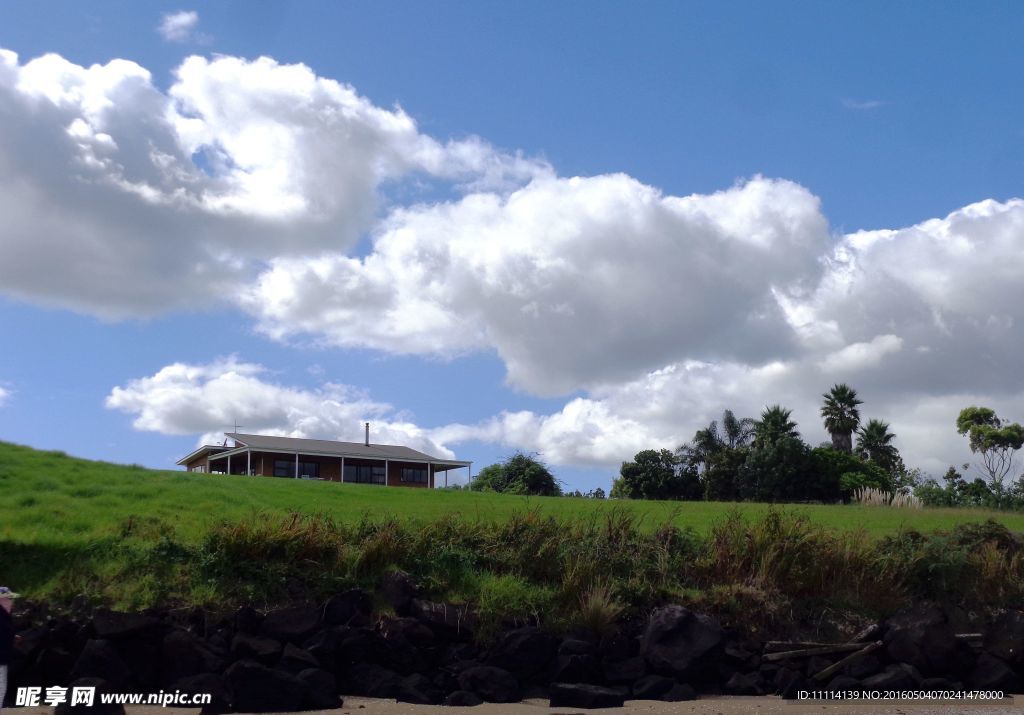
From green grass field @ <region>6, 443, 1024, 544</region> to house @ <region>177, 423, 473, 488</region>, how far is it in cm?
3096

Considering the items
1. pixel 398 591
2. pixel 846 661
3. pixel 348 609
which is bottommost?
pixel 846 661

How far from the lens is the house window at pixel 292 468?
183 feet

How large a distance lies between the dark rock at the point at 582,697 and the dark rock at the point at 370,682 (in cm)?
201

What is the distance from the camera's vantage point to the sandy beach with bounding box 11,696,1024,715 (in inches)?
447

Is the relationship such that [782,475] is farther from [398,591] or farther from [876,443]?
[398,591]

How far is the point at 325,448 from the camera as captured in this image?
57750mm

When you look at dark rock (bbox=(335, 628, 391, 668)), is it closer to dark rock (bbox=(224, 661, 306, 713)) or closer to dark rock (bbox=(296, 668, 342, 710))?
dark rock (bbox=(296, 668, 342, 710))

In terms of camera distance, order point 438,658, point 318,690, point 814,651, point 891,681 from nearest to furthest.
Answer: point 318,690 → point 438,658 → point 891,681 → point 814,651

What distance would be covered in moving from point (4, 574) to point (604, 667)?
8.54 m

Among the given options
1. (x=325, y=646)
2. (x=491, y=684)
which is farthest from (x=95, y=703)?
(x=491, y=684)

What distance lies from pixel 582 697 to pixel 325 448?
47.4 m

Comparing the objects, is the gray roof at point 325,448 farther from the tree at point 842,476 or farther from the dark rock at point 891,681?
the dark rock at point 891,681

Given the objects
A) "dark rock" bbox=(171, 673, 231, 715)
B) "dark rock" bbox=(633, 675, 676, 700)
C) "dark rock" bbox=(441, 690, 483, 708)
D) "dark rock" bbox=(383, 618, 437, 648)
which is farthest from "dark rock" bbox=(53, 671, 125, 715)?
"dark rock" bbox=(633, 675, 676, 700)

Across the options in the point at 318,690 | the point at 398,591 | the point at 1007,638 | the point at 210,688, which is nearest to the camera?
the point at 210,688
